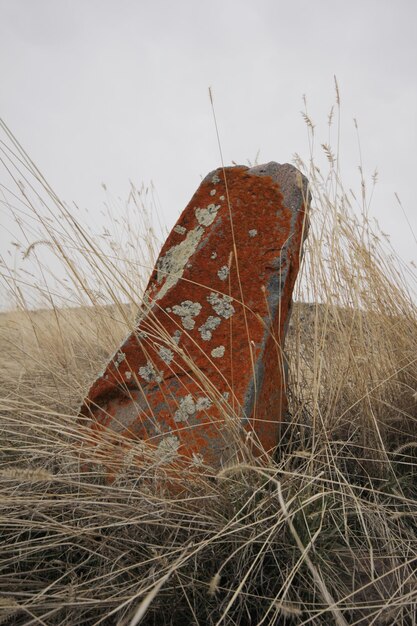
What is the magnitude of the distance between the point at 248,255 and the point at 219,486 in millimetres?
786

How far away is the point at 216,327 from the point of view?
5.54 ft

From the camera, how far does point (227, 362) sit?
165 centimetres

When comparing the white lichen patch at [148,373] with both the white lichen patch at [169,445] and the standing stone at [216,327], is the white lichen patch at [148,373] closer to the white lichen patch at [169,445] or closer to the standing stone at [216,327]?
the standing stone at [216,327]

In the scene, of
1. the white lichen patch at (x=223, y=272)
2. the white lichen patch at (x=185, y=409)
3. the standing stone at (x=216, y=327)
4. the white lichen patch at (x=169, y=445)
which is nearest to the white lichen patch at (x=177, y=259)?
the standing stone at (x=216, y=327)

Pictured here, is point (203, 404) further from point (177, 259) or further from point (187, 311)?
point (177, 259)

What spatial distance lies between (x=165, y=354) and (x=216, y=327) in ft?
0.65

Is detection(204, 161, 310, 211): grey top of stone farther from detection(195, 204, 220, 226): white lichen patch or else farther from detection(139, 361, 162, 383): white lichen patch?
detection(139, 361, 162, 383): white lichen patch

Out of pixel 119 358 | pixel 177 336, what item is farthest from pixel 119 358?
pixel 177 336

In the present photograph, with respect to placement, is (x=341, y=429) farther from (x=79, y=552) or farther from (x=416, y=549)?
(x=79, y=552)

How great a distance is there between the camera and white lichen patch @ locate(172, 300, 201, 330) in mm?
1703

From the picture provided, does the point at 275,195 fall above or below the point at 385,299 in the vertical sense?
above

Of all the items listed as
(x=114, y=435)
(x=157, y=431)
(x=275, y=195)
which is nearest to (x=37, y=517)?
(x=114, y=435)

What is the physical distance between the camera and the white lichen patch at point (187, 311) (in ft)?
5.59

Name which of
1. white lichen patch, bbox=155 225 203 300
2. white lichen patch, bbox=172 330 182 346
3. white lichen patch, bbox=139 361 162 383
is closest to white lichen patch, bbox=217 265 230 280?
white lichen patch, bbox=155 225 203 300
